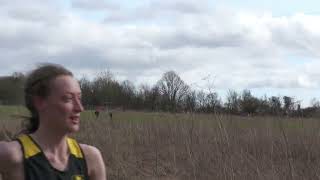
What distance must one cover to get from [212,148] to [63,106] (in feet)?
18.2

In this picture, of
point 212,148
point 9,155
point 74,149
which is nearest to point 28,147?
point 9,155

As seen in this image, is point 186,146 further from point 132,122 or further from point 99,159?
point 99,159

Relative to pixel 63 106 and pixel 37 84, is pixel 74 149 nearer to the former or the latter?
pixel 63 106

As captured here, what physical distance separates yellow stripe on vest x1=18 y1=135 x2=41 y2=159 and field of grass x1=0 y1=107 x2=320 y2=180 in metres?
3.07

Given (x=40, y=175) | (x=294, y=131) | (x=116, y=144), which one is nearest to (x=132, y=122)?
(x=116, y=144)

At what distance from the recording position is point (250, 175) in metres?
7.04

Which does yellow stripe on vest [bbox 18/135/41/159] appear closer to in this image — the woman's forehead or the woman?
the woman

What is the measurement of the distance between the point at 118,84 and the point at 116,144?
7844 millimetres

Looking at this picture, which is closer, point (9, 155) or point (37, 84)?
point (9, 155)

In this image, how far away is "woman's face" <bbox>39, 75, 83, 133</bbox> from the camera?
242 centimetres

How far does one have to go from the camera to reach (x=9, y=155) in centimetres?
237

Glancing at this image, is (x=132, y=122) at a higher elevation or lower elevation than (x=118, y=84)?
lower

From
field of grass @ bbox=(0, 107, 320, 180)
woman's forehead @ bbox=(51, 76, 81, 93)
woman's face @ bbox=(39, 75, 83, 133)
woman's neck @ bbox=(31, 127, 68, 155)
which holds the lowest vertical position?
field of grass @ bbox=(0, 107, 320, 180)

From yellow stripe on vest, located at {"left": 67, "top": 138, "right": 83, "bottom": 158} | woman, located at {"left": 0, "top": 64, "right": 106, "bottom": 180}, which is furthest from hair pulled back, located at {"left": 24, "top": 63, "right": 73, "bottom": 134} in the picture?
yellow stripe on vest, located at {"left": 67, "top": 138, "right": 83, "bottom": 158}
